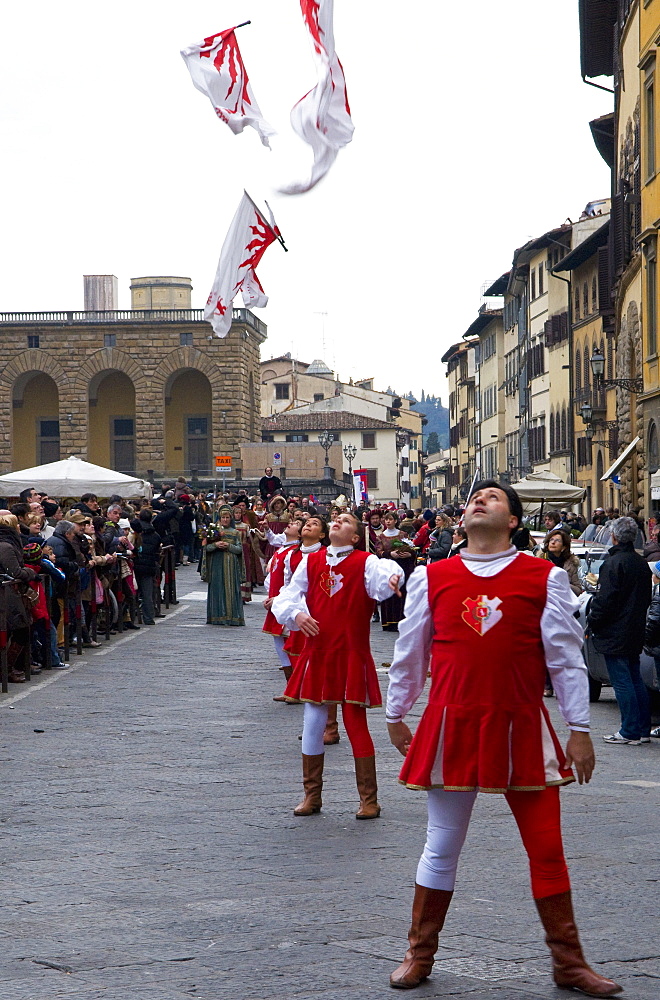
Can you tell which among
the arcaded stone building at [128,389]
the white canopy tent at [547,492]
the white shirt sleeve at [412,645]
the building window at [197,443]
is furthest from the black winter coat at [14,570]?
the building window at [197,443]

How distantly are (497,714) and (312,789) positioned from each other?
327 centimetres

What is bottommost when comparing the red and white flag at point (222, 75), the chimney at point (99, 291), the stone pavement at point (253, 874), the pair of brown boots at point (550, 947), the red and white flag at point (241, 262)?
the stone pavement at point (253, 874)

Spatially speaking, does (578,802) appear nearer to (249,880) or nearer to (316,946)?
(249,880)

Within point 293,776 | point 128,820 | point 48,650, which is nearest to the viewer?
point 128,820

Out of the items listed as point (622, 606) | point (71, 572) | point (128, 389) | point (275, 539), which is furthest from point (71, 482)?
point (128, 389)

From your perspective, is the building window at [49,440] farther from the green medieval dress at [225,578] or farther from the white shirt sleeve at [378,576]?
the white shirt sleeve at [378,576]

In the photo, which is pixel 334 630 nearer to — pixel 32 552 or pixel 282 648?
pixel 282 648

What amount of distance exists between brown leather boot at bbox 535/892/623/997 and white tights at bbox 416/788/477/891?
306 millimetres

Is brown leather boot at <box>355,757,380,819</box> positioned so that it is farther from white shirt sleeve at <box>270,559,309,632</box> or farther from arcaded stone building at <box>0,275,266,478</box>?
arcaded stone building at <box>0,275,266,478</box>

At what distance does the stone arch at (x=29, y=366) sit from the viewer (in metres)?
74.5

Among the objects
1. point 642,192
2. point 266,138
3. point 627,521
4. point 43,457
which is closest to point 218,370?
point 43,457

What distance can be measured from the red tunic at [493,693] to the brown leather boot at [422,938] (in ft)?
1.17

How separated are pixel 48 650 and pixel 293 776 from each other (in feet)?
22.8

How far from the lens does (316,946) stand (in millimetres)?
5312
